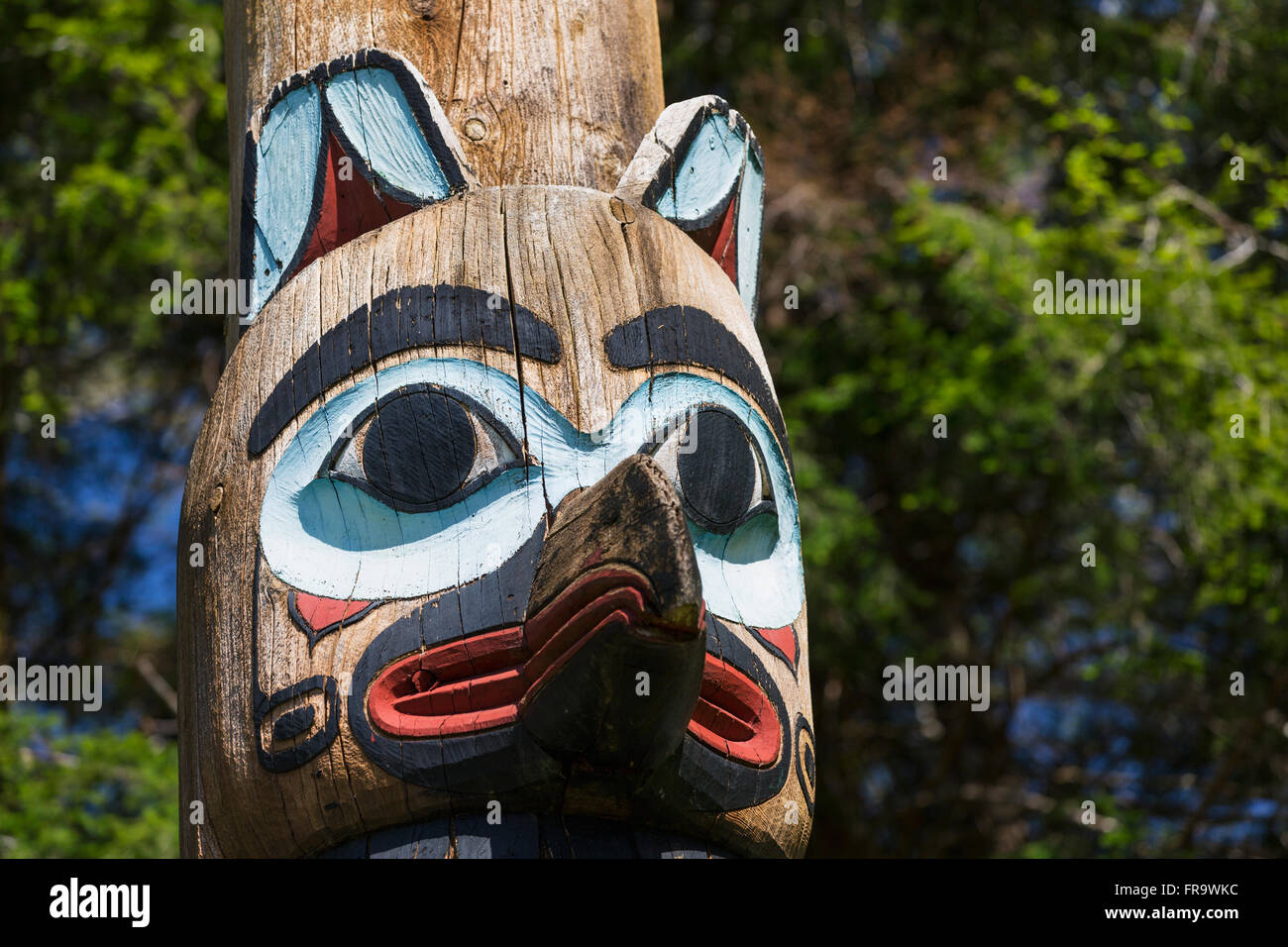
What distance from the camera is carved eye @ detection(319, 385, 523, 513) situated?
7.80ft

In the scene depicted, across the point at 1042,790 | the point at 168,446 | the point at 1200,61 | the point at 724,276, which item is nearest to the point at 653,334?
the point at 724,276

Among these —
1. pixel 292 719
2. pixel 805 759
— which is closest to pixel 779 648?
pixel 805 759

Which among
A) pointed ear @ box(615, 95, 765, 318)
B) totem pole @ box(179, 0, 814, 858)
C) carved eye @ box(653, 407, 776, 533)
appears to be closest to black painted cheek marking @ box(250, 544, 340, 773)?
totem pole @ box(179, 0, 814, 858)

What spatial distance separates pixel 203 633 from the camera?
8.27ft

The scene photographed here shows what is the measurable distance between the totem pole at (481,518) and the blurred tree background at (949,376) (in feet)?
15.0

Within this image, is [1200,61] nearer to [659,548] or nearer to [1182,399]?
[1182,399]

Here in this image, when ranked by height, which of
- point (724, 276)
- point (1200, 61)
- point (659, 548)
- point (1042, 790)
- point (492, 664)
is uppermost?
point (1200, 61)

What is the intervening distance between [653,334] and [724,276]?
1.33 ft

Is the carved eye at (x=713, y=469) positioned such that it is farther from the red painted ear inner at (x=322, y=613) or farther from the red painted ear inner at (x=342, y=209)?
the red painted ear inner at (x=342, y=209)

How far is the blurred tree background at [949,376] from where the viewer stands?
6957 millimetres

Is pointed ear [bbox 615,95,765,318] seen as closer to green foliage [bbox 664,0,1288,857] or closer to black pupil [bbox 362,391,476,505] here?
black pupil [bbox 362,391,476,505]

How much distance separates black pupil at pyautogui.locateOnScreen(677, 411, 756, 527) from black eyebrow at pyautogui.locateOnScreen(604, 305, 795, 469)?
13 cm

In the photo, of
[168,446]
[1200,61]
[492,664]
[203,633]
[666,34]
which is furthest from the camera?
[168,446]

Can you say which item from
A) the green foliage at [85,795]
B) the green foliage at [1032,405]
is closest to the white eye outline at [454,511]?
the green foliage at [1032,405]
